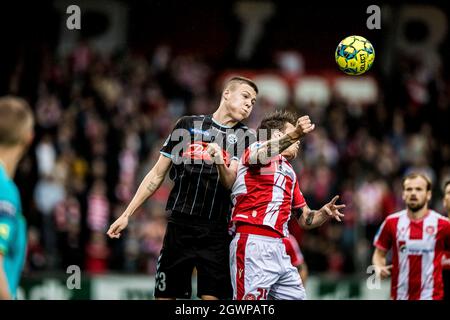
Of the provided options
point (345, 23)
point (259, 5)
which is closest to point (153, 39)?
point (259, 5)

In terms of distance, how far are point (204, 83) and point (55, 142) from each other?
704 centimetres

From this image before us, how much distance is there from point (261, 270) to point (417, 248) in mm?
2450

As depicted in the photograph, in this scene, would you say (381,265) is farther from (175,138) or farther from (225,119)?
(175,138)

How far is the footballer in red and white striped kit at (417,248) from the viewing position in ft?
29.8

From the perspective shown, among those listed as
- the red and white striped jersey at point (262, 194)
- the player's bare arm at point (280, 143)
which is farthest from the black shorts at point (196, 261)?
the player's bare arm at point (280, 143)

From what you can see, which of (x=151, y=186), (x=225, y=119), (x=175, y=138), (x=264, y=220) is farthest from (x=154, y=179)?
(x=264, y=220)

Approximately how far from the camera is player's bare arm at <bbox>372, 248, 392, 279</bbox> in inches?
357

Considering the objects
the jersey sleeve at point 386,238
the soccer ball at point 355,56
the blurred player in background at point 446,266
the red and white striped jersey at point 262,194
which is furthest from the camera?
the jersey sleeve at point 386,238

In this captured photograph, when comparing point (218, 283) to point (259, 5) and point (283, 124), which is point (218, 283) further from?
point (259, 5)

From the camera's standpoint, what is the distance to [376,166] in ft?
55.7

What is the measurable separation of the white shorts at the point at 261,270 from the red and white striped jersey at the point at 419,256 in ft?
6.45

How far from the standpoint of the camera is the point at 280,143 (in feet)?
23.4

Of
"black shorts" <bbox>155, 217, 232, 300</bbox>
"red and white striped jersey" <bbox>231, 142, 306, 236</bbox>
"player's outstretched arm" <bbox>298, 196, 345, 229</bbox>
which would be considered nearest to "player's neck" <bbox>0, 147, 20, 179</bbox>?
"red and white striped jersey" <bbox>231, 142, 306, 236</bbox>

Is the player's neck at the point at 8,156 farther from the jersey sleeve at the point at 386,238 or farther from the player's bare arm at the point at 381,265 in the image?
the jersey sleeve at the point at 386,238
